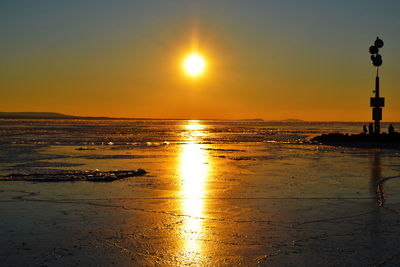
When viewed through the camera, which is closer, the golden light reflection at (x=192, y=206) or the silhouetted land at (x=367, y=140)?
the golden light reflection at (x=192, y=206)

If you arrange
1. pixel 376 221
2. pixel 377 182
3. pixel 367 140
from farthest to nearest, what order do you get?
1. pixel 367 140
2. pixel 377 182
3. pixel 376 221

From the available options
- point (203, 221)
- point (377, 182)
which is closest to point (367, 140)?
point (377, 182)

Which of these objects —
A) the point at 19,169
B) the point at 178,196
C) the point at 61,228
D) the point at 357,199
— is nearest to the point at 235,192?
the point at 178,196

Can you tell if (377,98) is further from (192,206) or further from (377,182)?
(192,206)

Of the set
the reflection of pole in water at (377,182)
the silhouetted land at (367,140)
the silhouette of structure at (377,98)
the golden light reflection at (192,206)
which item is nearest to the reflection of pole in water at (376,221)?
the reflection of pole in water at (377,182)

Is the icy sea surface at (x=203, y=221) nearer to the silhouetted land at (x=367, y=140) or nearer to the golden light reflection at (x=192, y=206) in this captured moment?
the golden light reflection at (x=192, y=206)

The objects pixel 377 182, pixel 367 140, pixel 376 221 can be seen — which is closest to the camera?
pixel 376 221

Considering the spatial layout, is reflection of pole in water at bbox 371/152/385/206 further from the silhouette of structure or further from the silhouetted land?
the silhouette of structure

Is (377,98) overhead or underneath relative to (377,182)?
overhead

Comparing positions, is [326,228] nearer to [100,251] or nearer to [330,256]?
[330,256]

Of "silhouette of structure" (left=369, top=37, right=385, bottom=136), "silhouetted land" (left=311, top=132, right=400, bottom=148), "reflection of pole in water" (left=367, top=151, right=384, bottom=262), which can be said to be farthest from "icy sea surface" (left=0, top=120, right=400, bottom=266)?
"silhouette of structure" (left=369, top=37, right=385, bottom=136)

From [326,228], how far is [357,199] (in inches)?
138

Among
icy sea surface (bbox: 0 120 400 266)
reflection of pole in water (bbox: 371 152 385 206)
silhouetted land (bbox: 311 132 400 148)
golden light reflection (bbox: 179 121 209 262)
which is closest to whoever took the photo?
icy sea surface (bbox: 0 120 400 266)

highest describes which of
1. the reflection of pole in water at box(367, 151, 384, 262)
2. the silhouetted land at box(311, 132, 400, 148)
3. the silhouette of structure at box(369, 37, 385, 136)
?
the silhouette of structure at box(369, 37, 385, 136)
